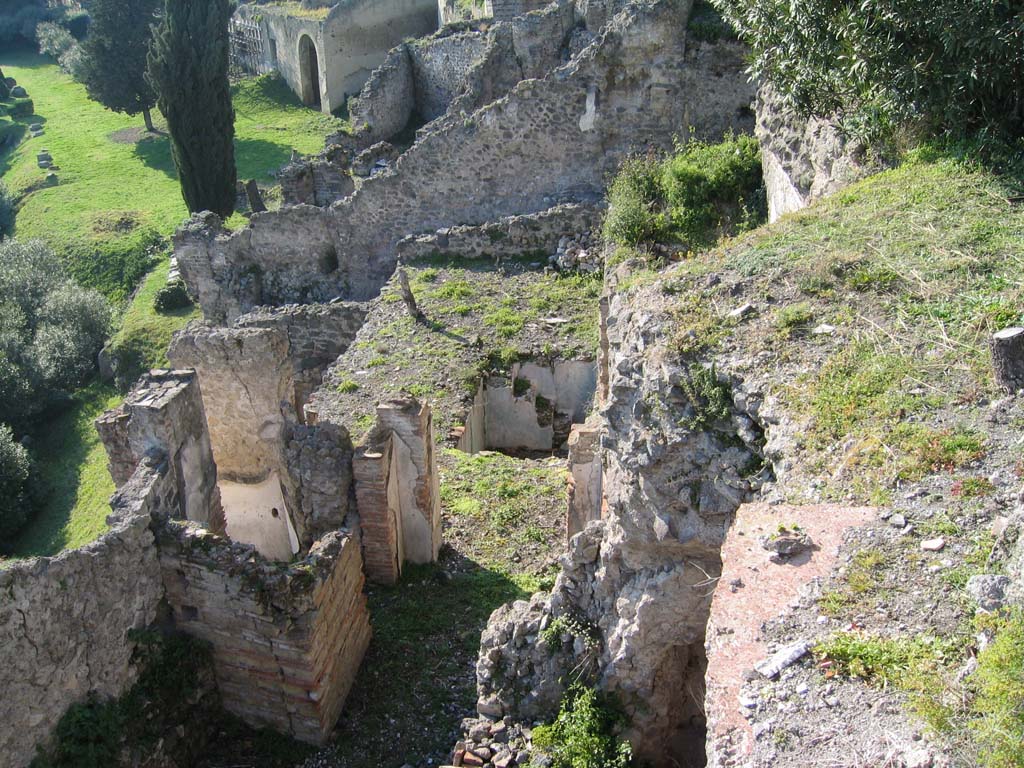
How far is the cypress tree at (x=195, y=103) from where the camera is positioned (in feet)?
81.3

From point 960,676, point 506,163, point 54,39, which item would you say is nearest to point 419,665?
point 960,676

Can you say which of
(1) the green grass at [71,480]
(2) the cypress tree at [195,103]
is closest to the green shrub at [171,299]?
(1) the green grass at [71,480]

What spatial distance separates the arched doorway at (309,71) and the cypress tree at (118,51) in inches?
205

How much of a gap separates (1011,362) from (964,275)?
4.39 ft

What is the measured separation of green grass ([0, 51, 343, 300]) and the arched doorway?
632mm

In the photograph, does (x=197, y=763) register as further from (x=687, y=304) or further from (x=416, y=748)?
(x=687, y=304)

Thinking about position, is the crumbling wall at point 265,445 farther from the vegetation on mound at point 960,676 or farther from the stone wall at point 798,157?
the vegetation on mound at point 960,676

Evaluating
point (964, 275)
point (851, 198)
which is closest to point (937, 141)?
point (851, 198)

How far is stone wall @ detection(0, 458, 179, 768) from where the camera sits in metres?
5.78

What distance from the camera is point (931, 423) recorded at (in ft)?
15.6

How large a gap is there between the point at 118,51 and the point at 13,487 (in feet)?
68.6

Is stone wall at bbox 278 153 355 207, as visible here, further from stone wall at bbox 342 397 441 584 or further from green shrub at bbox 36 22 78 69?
green shrub at bbox 36 22 78 69

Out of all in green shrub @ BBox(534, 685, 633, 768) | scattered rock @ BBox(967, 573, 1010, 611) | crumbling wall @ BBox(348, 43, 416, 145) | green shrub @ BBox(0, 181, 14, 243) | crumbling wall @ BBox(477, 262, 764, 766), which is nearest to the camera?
scattered rock @ BBox(967, 573, 1010, 611)

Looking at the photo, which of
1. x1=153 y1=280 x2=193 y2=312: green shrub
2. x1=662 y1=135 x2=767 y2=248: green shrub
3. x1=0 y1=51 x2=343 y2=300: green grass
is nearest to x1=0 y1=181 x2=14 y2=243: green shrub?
x1=0 y1=51 x2=343 y2=300: green grass
